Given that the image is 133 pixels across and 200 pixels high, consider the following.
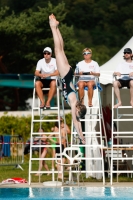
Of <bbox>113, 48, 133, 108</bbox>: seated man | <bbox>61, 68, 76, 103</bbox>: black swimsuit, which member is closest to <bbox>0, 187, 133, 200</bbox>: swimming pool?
<bbox>61, 68, 76, 103</bbox>: black swimsuit

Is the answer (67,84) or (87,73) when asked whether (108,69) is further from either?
(67,84)

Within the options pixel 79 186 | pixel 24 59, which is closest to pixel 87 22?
pixel 24 59

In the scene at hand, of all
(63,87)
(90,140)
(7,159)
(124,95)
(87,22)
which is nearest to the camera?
(63,87)

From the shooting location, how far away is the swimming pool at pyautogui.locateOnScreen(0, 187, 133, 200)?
594 inches

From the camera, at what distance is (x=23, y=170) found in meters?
23.2

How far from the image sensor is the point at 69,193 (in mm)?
16031

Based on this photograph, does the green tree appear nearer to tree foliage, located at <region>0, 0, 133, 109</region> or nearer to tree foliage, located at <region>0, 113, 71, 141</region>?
tree foliage, located at <region>0, 0, 133, 109</region>

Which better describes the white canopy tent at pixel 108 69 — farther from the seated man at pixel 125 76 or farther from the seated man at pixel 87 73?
the seated man at pixel 125 76

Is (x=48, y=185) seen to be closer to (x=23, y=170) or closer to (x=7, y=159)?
(x=23, y=170)

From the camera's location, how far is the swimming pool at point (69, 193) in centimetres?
1509

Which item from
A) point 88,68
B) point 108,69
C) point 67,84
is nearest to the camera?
point 67,84

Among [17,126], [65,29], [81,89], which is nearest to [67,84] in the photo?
[81,89]

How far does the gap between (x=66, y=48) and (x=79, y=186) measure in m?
31.0

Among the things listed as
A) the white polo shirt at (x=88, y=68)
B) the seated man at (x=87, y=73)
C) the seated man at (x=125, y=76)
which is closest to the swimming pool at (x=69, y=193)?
the seated man at (x=125, y=76)
